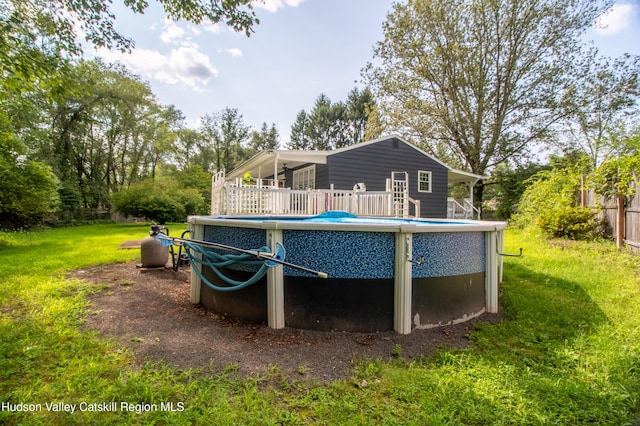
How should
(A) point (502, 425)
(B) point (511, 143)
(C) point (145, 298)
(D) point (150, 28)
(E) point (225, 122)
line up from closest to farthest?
(A) point (502, 425) → (C) point (145, 298) → (D) point (150, 28) → (B) point (511, 143) → (E) point (225, 122)

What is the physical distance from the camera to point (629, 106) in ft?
57.2

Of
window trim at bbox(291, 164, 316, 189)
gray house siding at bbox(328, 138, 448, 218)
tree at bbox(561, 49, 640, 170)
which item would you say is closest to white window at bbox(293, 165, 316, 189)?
window trim at bbox(291, 164, 316, 189)

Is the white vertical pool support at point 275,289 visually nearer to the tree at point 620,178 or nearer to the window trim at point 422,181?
the tree at point 620,178

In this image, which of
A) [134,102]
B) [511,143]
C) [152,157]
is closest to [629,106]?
[511,143]

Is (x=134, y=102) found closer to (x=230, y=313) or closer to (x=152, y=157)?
(x=152, y=157)

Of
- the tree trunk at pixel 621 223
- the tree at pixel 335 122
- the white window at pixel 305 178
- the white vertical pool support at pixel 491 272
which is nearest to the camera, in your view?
the white vertical pool support at pixel 491 272

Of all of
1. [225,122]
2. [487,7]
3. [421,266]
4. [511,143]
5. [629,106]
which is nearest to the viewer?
[421,266]

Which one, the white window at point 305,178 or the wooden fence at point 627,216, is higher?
the white window at point 305,178

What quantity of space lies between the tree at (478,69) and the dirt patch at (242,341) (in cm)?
1782

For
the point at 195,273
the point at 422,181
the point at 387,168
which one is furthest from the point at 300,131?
the point at 195,273

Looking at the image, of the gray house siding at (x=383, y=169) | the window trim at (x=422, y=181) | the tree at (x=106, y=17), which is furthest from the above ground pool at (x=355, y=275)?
the window trim at (x=422, y=181)

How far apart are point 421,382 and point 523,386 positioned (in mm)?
677

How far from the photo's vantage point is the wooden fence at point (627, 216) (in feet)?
19.9

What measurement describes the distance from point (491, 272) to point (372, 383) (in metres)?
2.11
